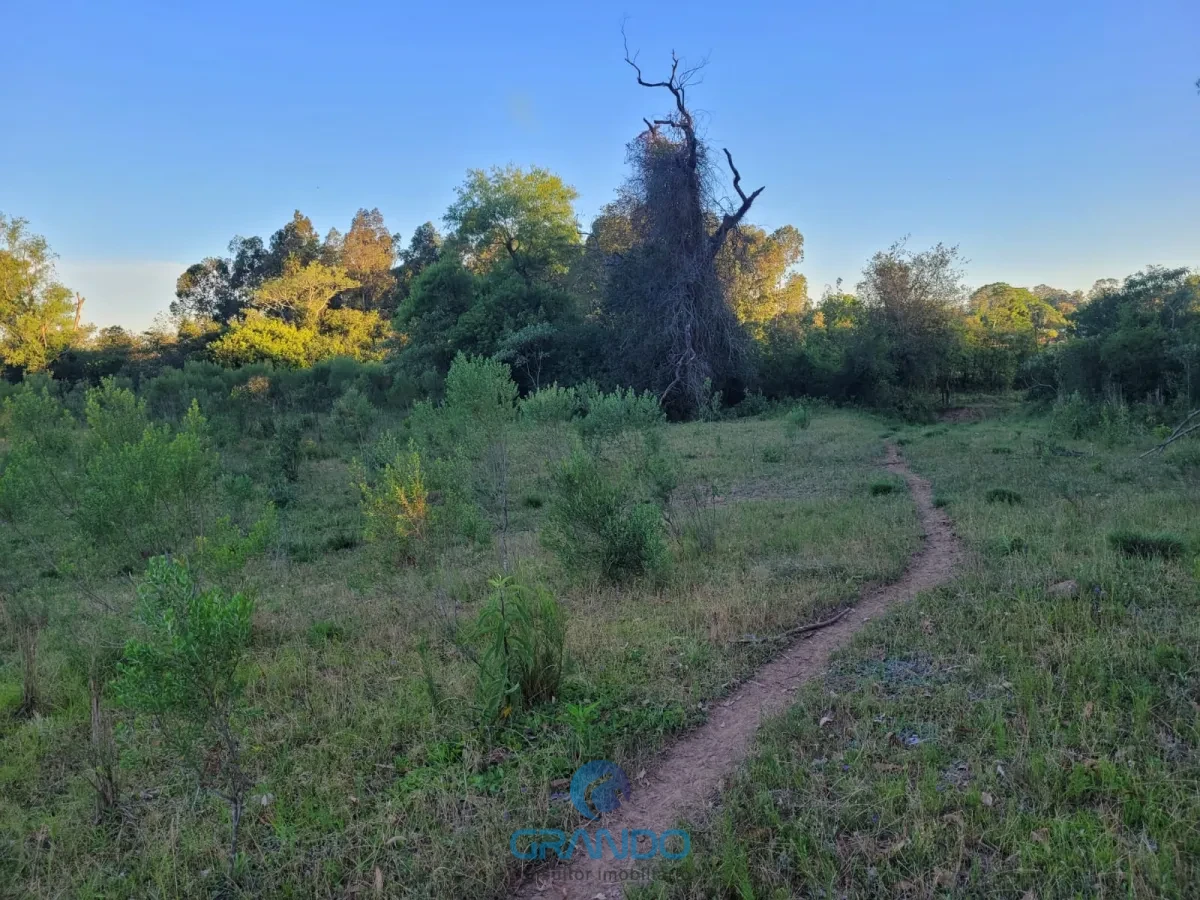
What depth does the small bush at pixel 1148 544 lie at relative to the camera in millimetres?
6309

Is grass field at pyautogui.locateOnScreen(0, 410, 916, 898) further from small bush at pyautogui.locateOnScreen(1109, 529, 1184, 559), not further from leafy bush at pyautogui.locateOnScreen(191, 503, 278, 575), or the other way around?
small bush at pyautogui.locateOnScreen(1109, 529, 1184, 559)

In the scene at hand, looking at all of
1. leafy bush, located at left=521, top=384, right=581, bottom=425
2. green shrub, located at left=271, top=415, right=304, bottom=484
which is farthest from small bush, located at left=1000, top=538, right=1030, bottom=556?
green shrub, located at left=271, top=415, right=304, bottom=484

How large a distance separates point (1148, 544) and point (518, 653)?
6.28 m

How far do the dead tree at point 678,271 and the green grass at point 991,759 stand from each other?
19.7 metres

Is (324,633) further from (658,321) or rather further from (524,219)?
(524,219)

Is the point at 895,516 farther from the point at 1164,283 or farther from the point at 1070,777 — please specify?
the point at 1164,283

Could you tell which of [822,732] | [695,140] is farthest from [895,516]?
[695,140]

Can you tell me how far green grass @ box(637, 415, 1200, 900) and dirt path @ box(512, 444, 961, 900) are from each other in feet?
0.57

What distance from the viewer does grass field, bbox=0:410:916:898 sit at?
3115 millimetres

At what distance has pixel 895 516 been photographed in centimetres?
907

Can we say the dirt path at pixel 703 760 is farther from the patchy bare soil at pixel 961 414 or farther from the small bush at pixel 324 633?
the patchy bare soil at pixel 961 414

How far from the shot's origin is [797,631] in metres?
5.51

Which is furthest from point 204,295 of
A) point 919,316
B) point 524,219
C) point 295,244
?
point 919,316

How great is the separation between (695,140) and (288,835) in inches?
1018
